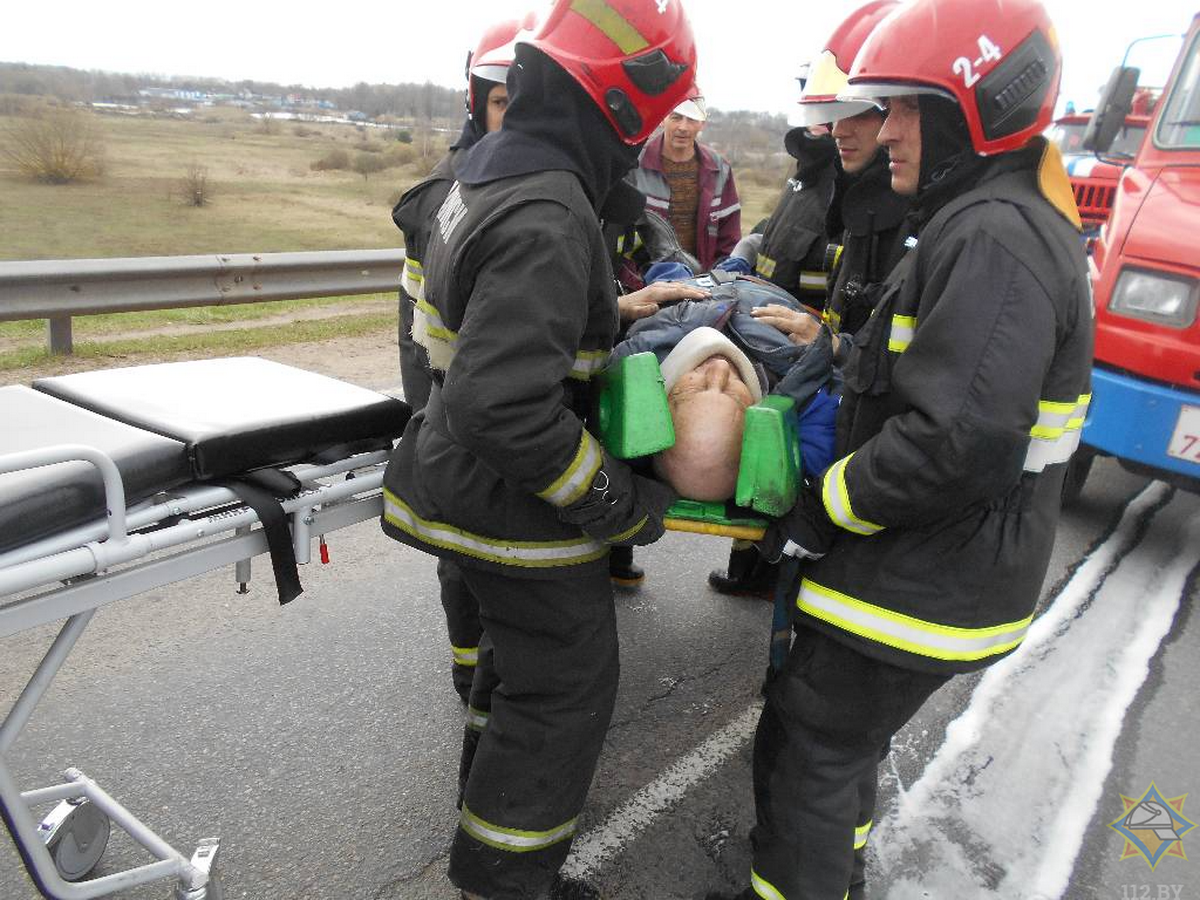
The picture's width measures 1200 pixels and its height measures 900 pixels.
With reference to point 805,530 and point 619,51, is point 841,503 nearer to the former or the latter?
point 805,530

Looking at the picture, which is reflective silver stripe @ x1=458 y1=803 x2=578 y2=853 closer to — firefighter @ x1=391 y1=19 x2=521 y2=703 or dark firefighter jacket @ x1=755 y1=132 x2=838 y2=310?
firefighter @ x1=391 y1=19 x2=521 y2=703

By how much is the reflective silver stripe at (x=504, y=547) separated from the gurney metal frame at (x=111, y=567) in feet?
0.68

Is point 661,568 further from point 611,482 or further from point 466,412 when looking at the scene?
point 466,412

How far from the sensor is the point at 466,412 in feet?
5.85

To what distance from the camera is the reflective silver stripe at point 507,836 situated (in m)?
2.15

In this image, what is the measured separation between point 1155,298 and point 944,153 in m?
2.88

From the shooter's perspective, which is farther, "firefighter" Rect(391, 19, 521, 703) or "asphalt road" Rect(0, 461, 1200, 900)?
"firefighter" Rect(391, 19, 521, 703)

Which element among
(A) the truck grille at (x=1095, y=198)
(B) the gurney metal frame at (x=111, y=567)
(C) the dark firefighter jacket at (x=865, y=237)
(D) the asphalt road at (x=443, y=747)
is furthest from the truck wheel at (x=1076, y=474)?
(A) the truck grille at (x=1095, y=198)

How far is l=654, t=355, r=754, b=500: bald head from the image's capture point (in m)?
2.20

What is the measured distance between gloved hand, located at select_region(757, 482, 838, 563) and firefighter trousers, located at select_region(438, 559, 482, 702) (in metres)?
1.06

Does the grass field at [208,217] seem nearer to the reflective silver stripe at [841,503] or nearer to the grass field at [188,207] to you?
the grass field at [188,207]

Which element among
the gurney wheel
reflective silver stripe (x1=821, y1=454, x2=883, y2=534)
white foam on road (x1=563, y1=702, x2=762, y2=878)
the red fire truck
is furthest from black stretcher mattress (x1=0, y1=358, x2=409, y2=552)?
the red fire truck

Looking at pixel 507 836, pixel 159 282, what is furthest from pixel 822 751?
pixel 159 282

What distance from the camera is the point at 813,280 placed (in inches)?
151
